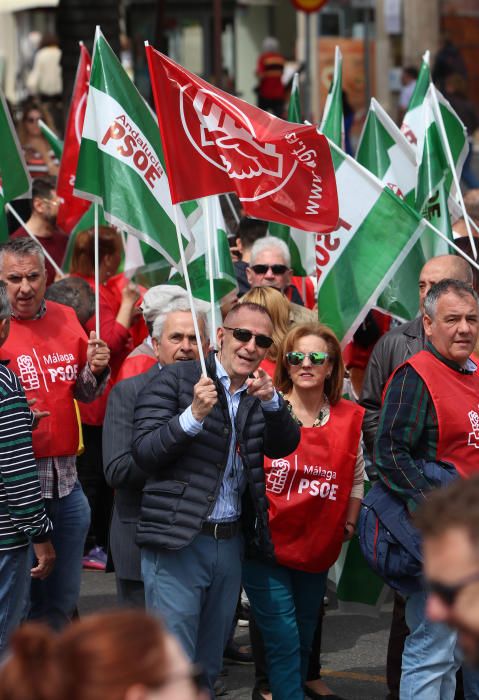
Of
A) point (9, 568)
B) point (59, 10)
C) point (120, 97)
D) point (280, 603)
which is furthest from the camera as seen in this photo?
point (59, 10)

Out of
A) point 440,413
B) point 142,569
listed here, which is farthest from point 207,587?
point 440,413

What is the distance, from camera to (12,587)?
5266 millimetres

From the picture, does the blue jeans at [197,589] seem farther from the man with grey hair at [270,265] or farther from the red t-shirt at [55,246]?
the red t-shirt at [55,246]

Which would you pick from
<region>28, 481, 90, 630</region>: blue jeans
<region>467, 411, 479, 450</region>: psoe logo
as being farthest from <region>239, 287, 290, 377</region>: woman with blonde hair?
<region>467, 411, 479, 450</region>: psoe logo

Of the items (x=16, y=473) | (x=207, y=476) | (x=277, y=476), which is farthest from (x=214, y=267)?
(x=16, y=473)

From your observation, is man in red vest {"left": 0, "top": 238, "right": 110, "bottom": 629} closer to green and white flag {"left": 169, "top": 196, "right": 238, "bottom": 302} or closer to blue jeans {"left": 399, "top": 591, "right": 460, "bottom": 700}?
Result: green and white flag {"left": 169, "top": 196, "right": 238, "bottom": 302}

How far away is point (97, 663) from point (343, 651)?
5010 millimetres

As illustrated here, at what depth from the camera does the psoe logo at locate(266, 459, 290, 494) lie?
19.6 ft

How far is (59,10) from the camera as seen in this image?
47.8ft

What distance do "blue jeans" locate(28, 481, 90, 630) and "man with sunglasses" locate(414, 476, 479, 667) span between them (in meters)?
3.71

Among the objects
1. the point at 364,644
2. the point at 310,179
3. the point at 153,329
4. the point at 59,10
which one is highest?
the point at 310,179

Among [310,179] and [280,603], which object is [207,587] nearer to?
[280,603]

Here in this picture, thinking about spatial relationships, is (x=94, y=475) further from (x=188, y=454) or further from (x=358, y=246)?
(x=188, y=454)

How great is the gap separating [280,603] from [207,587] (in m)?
0.60
